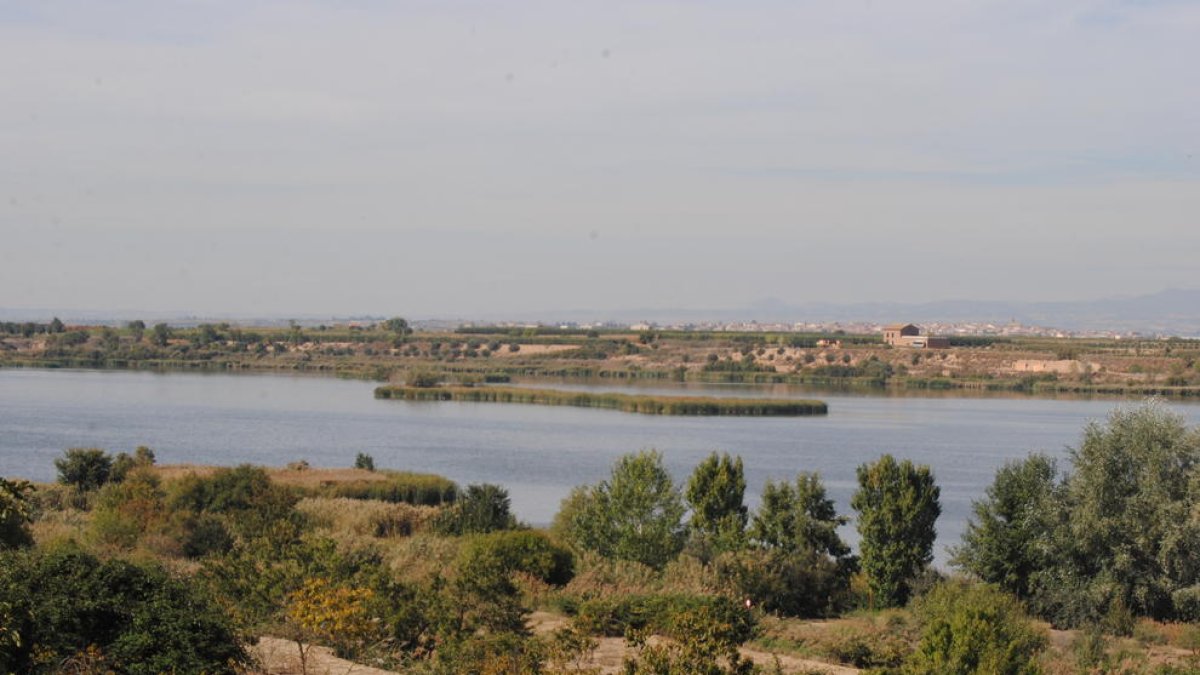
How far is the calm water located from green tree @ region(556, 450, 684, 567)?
7.94 meters

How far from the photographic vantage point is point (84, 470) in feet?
109

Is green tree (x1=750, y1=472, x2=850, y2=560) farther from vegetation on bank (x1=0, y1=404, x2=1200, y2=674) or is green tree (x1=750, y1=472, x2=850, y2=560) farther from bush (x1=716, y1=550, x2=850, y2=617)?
bush (x1=716, y1=550, x2=850, y2=617)

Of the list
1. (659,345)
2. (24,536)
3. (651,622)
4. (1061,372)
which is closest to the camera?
(651,622)

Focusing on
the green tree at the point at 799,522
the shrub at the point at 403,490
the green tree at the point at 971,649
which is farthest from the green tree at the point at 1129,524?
the shrub at the point at 403,490

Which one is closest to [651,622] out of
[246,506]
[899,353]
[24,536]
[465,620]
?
[465,620]

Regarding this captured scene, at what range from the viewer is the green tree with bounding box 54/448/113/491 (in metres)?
32.9

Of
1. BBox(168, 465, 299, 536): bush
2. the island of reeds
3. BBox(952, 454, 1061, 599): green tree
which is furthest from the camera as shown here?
the island of reeds

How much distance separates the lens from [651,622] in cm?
1745

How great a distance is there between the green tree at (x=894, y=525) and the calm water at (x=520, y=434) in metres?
5.51

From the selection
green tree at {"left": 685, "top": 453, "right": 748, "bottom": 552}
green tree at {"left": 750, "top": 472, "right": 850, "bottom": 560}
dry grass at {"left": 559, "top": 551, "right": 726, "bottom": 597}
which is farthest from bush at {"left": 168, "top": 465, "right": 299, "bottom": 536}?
green tree at {"left": 750, "top": 472, "right": 850, "bottom": 560}

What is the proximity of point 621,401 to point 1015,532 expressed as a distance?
49.9m

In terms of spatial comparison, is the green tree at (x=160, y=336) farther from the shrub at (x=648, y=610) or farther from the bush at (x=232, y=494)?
the shrub at (x=648, y=610)

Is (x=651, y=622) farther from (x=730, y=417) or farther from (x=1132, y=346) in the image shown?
(x=1132, y=346)

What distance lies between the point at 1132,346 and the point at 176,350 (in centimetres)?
8623
